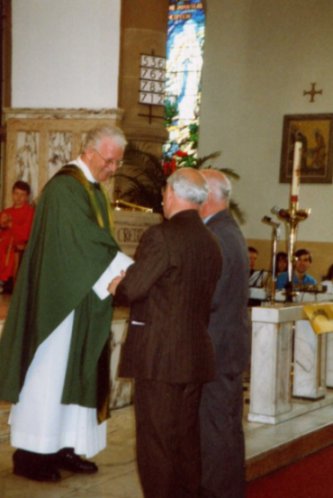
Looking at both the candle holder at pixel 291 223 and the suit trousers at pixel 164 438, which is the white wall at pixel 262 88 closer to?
the candle holder at pixel 291 223

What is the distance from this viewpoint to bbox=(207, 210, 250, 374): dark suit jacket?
4.71 meters

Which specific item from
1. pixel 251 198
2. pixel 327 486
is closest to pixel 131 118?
pixel 251 198

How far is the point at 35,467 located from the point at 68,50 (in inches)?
189

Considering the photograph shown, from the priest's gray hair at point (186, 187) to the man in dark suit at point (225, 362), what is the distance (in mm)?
570

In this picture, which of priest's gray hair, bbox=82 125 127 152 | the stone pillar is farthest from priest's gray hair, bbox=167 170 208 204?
the stone pillar

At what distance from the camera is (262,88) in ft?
50.9

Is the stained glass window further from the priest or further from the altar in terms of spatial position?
the priest

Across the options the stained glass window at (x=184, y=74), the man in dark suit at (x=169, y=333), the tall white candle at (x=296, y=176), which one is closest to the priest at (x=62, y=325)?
the man in dark suit at (x=169, y=333)

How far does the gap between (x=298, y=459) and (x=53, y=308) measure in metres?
2.33

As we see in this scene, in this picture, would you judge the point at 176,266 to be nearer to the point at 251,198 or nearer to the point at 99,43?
the point at 99,43

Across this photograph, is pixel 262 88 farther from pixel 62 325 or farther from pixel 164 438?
pixel 164 438

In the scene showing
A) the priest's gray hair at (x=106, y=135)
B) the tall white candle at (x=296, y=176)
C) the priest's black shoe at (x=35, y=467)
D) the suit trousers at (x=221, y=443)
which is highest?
the priest's gray hair at (x=106, y=135)

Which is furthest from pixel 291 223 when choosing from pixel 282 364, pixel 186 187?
pixel 186 187

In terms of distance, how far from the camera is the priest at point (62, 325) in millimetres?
4762
